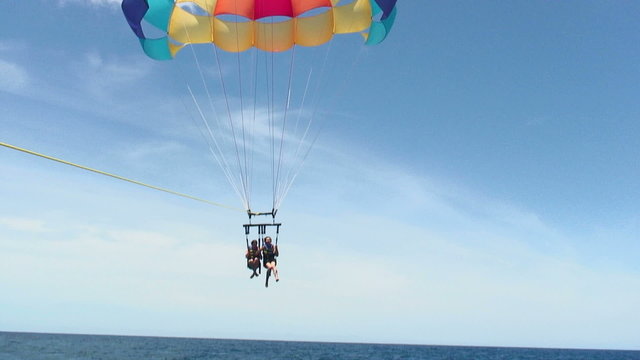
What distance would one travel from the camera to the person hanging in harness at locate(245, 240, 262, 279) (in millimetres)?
11234

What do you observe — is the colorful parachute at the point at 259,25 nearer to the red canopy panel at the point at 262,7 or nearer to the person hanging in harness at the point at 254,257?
the red canopy panel at the point at 262,7

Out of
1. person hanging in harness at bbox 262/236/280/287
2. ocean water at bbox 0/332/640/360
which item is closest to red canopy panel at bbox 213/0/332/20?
person hanging in harness at bbox 262/236/280/287

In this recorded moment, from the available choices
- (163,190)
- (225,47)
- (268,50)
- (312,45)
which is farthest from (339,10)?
(163,190)

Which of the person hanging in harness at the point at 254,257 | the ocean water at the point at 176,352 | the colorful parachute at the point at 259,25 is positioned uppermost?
the colorful parachute at the point at 259,25

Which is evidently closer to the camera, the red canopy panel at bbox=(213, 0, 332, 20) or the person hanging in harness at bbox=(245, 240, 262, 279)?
the person hanging in harness at bbox=(245, 240, 262, 279)

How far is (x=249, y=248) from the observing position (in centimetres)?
1142

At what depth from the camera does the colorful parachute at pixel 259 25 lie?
12.8 metres

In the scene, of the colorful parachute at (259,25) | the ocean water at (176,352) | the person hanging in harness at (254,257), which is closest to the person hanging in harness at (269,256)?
the person hanging in harness at (254,257)

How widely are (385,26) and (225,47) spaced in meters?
4.31

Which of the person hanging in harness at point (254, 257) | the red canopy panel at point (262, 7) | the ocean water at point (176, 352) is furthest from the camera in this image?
the ocean water at point (176, 352)

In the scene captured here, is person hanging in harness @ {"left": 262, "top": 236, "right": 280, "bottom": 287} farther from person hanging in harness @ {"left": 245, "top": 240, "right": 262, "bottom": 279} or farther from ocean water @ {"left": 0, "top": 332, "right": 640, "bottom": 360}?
ocean water @ {"left": 0, "top": 332, "right": 640, "bottom": 360}

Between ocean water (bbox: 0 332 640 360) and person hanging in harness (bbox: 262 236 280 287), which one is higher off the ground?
person hanging in harness (bbox: 262 236 280 287)

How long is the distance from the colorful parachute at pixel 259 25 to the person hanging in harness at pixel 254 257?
5.46 m

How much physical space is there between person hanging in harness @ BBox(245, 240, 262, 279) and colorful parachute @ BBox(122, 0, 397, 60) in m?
5.46
